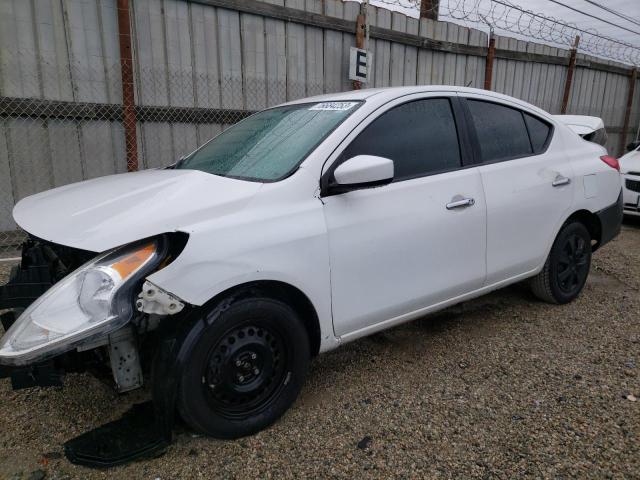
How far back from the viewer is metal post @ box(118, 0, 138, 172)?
196 inches

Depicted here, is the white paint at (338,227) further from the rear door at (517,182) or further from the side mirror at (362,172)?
the side mirror at (362,172)

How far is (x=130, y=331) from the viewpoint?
2141mm

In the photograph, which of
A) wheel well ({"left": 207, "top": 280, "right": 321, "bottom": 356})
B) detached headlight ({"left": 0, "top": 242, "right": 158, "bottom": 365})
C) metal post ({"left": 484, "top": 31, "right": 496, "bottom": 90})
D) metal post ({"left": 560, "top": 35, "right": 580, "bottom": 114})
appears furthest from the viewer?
metal post ({"left": 560, "top": 35, "right": 580, "bottom": 114})

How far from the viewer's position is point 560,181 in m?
3.69

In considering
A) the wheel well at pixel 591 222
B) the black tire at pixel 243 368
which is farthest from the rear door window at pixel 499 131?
the black tire at pixel 243 368

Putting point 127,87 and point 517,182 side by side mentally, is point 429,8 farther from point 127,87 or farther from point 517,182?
point 517,182

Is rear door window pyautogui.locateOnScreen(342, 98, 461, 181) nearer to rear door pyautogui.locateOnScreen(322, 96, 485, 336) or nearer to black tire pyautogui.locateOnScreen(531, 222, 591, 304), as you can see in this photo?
rear door pyautogui.locateOnScreen(322, 96, 485, 336)

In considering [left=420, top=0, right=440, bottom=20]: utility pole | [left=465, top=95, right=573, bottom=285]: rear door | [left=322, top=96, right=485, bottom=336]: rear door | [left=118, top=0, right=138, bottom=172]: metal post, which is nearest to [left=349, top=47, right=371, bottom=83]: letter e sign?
[left=420, top=0, right=440, bottom=20]: utility pole

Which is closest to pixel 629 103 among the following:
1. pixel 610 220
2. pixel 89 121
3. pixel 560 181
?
pixel 610 220

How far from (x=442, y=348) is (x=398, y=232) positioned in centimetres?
110

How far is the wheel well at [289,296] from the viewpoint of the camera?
224 cm

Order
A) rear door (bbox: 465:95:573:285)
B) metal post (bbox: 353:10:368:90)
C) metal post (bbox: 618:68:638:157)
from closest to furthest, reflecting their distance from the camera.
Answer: rear door (bbox: 465:95:573:285), metal post (bbox: 353:10:368:90), metal post (bbox: 618:68:638:157)

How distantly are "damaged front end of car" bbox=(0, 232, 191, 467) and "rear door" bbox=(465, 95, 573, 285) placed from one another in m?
2.12

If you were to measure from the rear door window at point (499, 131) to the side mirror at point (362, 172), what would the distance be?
1169 mm
